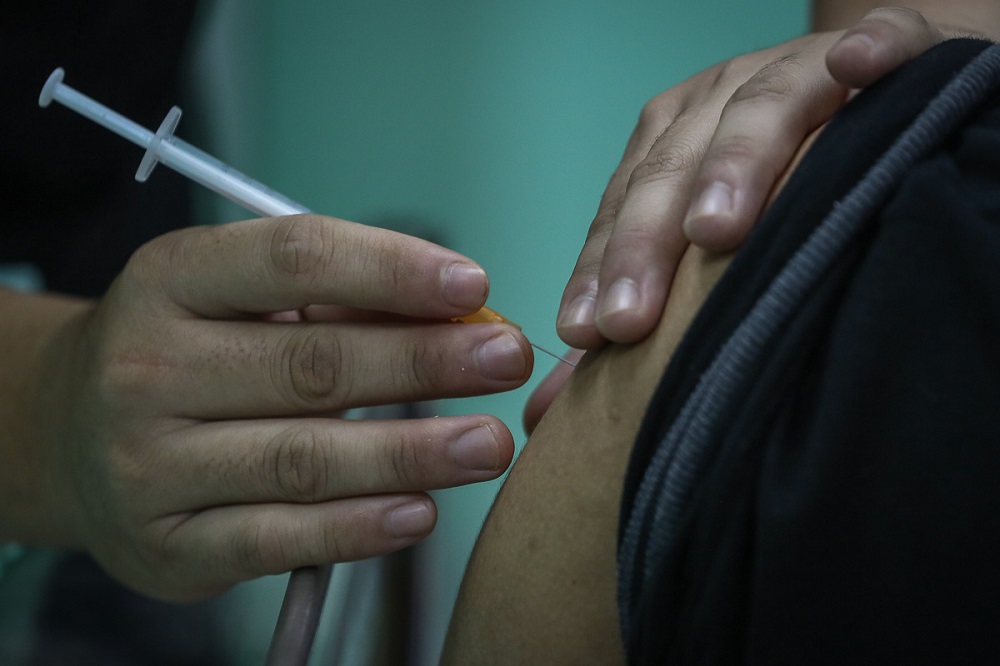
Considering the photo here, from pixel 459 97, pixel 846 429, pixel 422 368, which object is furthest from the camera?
pixel 459 97

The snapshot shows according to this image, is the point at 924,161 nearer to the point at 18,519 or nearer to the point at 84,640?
the point at 18,519

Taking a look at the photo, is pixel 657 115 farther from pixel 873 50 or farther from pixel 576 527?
pixel 576 527

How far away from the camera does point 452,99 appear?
4.37 ft

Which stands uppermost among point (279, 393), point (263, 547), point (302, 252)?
point (302, 252)

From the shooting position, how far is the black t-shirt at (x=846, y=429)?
0.32 meters

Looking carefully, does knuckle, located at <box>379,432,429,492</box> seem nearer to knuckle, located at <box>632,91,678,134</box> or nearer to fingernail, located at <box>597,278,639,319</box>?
fingernail, located at <box>597,278,639,319</box>

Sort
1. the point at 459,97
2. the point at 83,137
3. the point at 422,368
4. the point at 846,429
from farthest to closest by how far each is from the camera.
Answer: the point at 459,97 → the point at 83,137 → the point at 422,368 → the point at 846,429

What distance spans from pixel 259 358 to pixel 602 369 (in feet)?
0.82

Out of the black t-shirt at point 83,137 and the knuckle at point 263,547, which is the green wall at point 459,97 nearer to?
the black t-shirt at point 83,137

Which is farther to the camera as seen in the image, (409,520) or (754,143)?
(409,520)

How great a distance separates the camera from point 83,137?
1160 millimetres

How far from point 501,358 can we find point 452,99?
915 millimetres

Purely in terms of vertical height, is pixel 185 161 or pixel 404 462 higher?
pixel 185 161

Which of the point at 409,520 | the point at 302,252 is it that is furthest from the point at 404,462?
the point at 302,252
